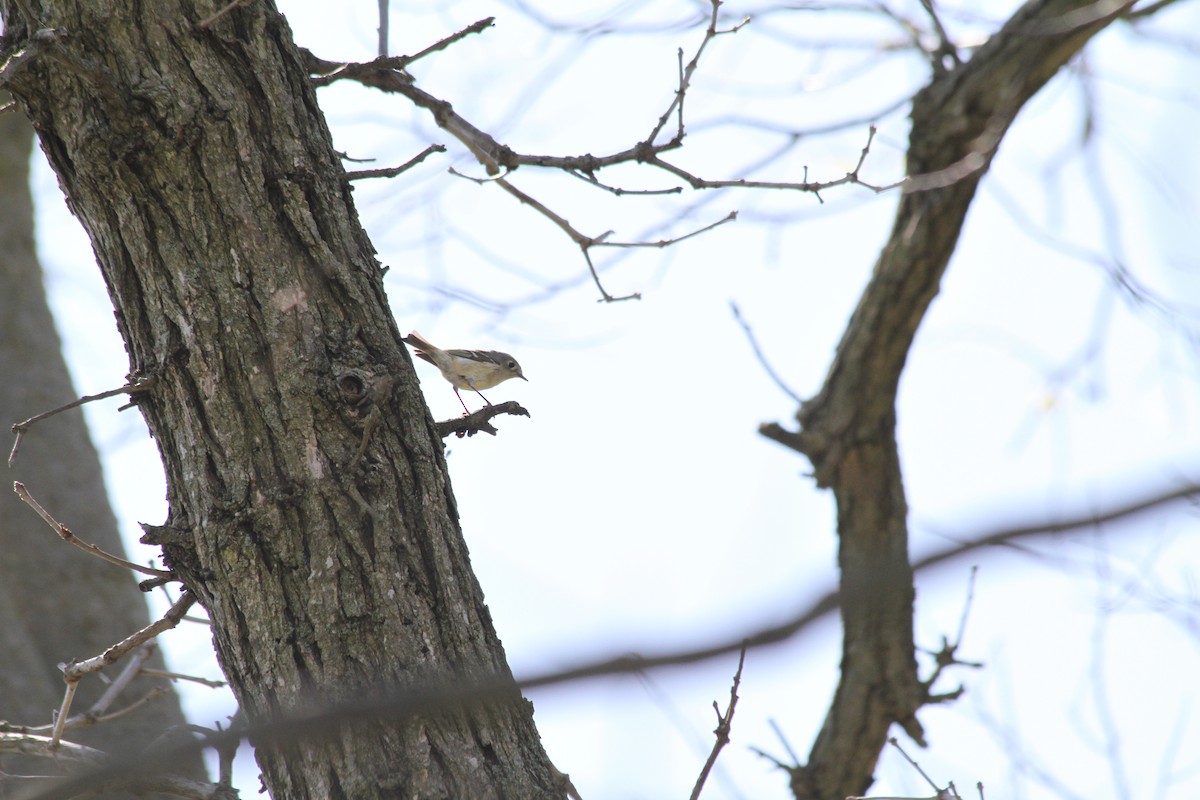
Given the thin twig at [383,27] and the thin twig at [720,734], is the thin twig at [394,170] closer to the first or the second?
the thin twig at [383,27]

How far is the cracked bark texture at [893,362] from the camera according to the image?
14.9 feet

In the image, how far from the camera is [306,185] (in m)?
2.51

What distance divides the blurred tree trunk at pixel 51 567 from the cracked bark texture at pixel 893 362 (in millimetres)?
3163

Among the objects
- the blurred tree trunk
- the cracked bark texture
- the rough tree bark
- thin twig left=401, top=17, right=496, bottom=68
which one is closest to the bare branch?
the rough tree bark

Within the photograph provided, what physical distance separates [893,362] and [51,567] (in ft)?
14.1

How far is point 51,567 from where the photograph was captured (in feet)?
17.8

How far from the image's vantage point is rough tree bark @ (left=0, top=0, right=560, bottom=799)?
2.24 m

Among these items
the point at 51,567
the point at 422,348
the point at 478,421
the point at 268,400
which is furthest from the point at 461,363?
the point at 268,400

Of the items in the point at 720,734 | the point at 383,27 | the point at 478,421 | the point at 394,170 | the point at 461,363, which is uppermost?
the point at 461,363

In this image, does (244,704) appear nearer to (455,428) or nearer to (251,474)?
(251,474)

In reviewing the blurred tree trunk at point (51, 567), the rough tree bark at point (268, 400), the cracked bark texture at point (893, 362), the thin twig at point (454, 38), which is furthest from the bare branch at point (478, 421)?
the blurred tree trunk at point (51, 567)

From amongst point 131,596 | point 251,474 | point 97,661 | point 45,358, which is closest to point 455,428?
point 251,474

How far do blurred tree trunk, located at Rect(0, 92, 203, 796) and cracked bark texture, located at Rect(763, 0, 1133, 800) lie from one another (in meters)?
3.16

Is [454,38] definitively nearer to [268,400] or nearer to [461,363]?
[268,400]
